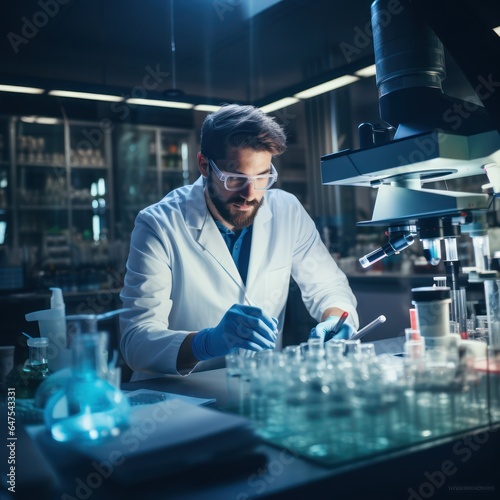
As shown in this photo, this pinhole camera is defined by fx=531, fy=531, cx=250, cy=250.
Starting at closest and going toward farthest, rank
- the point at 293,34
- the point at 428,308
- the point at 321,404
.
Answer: the point at 321,404 → the point at 428,308 → the point at 293,34

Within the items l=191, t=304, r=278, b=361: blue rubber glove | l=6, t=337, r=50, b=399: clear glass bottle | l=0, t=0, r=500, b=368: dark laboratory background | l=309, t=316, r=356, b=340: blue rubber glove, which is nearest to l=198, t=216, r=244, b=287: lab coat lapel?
l=309, t=316, r=356, b=340: blue rubber glove

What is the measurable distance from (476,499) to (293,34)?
3984mm

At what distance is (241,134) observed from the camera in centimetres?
194

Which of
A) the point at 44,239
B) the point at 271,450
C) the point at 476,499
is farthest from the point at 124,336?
the point at 44,239

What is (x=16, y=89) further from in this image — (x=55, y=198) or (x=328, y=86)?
(x=328, y=86)

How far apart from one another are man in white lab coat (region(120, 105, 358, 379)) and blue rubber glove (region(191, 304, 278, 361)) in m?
0.02

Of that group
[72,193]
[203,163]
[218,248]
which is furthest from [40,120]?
[218,248]

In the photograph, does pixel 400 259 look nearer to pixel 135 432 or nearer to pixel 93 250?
pixel 93 250

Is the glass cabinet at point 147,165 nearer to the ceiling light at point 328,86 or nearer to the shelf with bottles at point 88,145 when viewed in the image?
the shelf with bottles at point 88,145

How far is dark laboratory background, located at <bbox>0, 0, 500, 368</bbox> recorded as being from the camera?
156 inches

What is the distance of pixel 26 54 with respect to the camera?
183 inches

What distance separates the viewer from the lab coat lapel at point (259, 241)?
7.13ft

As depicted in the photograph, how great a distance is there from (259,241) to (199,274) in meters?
0.32

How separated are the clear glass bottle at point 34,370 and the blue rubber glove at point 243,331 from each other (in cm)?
47
